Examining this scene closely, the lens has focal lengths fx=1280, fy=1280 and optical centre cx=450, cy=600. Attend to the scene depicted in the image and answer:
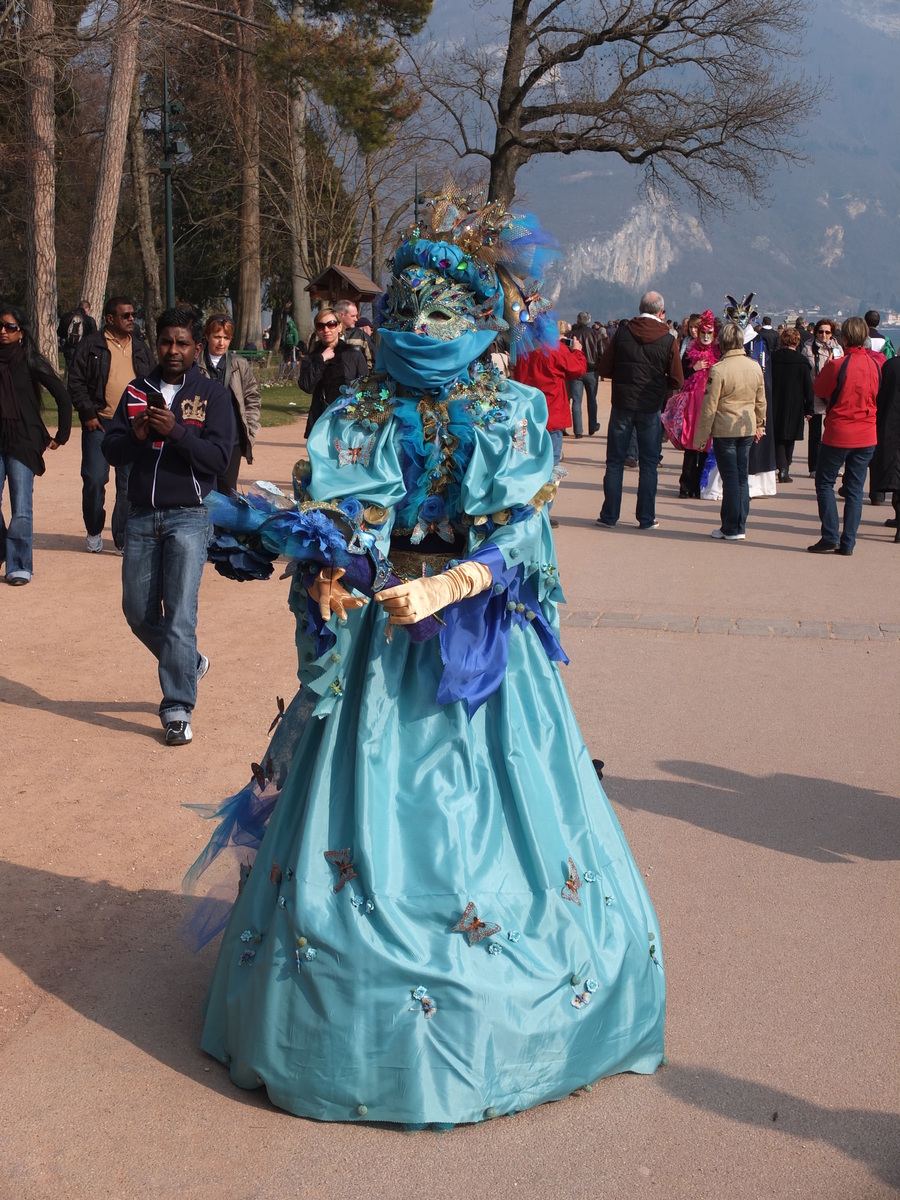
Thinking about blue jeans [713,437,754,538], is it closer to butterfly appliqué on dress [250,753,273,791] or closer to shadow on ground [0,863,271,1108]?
shadow on ground [0,863,271,1108]

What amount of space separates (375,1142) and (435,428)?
5.96 ft

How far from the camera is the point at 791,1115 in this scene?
3.27m

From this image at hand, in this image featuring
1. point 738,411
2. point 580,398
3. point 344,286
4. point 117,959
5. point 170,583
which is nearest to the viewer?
point 117,959

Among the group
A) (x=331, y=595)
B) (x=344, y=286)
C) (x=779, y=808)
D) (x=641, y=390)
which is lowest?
(x=779, y=808)

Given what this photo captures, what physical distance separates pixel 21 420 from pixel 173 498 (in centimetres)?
346

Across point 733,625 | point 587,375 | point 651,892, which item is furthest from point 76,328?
point 587,375

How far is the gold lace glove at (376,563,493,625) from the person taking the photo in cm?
302

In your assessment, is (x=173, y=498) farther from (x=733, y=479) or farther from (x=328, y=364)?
(x=733, y=479)

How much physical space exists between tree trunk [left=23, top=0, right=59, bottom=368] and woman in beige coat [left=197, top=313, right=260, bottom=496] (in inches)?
493

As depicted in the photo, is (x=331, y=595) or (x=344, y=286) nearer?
(x=331, y=595)

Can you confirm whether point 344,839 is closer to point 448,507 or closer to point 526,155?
point 448,507

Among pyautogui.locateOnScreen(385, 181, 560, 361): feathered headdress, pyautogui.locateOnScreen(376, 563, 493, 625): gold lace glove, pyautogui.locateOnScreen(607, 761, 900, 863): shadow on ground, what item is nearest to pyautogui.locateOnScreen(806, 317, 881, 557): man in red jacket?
pyautogui.locateOnScreen(607, 761, 900, 863): shadow on ground

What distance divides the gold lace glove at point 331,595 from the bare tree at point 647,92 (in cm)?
2385

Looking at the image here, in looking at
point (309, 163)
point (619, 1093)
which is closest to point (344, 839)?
point (619, 1093)
